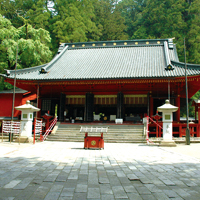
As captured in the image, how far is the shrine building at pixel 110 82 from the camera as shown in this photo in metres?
16.1

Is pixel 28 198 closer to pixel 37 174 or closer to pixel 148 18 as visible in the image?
pixel 37 174

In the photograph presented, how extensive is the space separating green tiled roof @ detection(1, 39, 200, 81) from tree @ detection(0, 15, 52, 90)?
2401mm

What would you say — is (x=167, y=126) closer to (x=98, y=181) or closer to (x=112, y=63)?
(x=98, y=181)

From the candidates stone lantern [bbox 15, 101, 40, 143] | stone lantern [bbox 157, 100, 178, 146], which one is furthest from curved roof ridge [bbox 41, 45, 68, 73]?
stone lantern [bbox 157, 100, 178, 146]

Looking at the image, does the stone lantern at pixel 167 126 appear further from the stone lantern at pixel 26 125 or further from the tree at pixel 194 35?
the tree at pixel 194 35

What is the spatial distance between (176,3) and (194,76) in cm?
2613

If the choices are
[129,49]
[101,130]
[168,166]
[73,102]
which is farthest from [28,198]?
[129,49]

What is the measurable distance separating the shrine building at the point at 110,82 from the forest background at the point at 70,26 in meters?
3.54

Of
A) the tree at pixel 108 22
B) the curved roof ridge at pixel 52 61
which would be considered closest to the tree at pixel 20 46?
the curved roof ridge at pixel 52 61

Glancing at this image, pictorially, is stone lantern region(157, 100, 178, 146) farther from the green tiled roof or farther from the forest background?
the forest background

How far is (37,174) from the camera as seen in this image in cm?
482

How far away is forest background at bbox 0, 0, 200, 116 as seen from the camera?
21.5 metres

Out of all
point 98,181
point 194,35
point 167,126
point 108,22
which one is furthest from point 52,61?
point 108,22

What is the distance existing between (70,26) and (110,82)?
15956 mm
